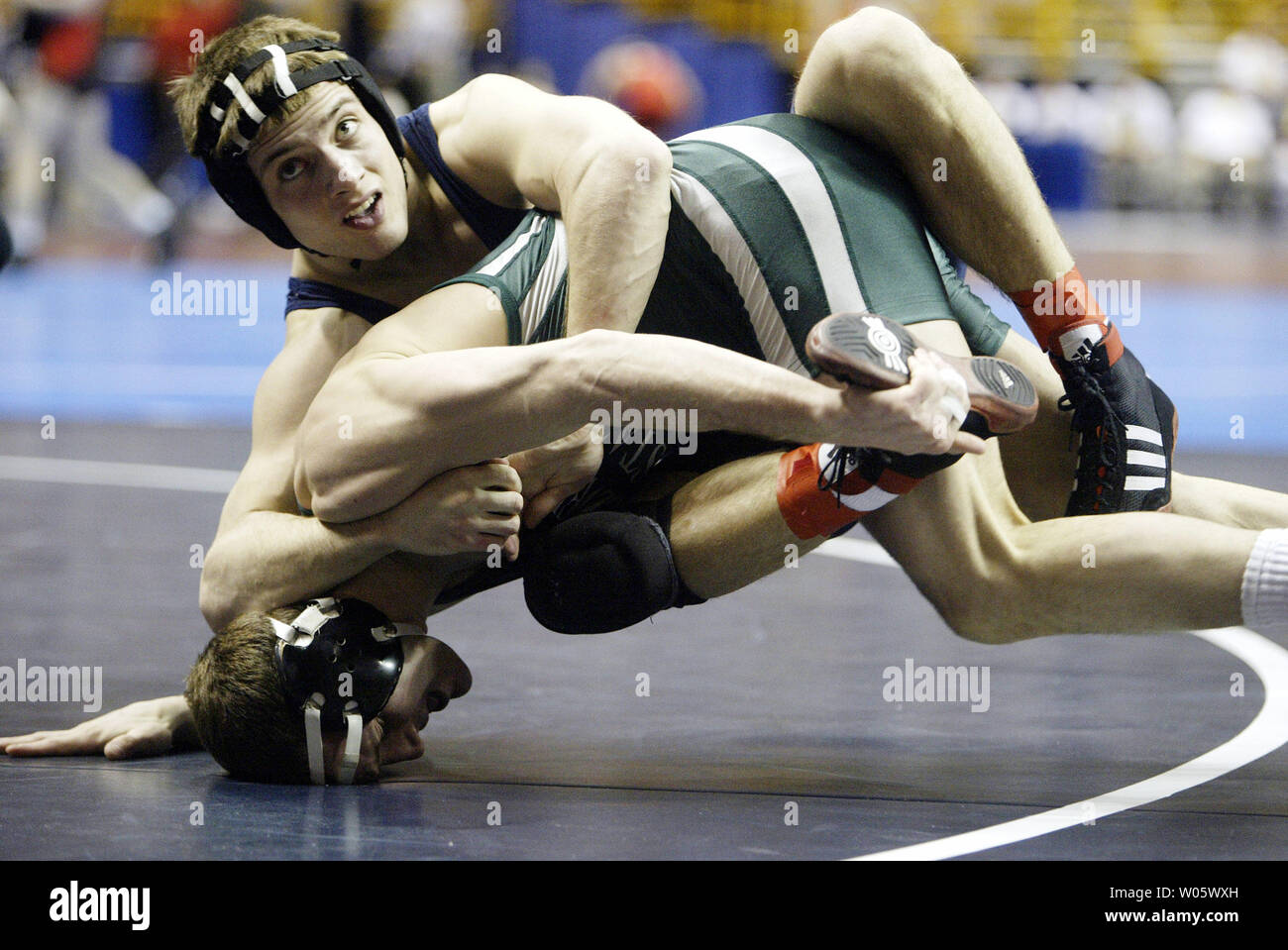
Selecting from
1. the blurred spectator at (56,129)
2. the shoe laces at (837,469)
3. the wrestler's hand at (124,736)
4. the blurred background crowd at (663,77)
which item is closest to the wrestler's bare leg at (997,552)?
the shoe laces at (837,469)

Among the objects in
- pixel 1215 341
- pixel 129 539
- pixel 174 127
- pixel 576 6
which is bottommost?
pixel 129 539

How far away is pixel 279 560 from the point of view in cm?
330

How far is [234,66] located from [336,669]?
1.13m

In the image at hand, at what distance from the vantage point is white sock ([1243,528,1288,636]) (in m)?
2.92

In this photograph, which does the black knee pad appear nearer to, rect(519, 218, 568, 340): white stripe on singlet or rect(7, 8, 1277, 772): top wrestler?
rect(7, 8, 1277, 772): top wrestler

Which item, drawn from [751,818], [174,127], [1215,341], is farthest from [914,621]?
A: [174,127]

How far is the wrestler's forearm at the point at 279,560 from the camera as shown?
10.6ft

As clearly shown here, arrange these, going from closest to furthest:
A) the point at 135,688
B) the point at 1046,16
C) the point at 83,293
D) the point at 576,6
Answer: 1. the point at 135,688
2. the point at 83,293
3. the point at 576,6
4. the point at 1046,16

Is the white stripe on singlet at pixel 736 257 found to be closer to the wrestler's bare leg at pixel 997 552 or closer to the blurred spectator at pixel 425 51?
the wrestler's bare leg at pixel 997 552

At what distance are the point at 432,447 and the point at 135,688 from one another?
122cm

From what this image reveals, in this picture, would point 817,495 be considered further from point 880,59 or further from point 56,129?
point 56,129

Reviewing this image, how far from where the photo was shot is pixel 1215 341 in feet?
35.3

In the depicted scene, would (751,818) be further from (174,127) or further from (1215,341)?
(174,127)

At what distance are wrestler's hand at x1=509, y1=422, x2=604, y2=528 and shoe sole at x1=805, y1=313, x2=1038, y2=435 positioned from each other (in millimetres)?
677
